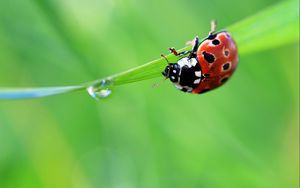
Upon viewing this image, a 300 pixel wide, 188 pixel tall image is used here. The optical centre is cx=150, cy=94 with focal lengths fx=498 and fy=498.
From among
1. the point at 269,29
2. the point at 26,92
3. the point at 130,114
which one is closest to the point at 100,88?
the point at 26,92

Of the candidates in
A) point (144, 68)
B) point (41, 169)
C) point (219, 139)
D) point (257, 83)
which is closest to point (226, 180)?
point (219, 139)

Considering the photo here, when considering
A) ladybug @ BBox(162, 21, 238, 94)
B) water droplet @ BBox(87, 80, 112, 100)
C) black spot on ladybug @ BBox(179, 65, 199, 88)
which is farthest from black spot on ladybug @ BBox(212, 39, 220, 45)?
water droplet @ BBox(87, 80, 112, 100)

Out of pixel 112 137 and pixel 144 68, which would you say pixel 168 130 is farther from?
pixel 144 68

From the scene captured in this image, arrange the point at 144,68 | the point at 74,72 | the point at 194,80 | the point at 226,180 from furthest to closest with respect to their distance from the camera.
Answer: the point at 74,72 → the point at 226,180 → the point at 194,80 → the point at 144,68

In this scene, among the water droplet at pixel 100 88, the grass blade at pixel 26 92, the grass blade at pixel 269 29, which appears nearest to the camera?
the grass blade at pixel 26 92

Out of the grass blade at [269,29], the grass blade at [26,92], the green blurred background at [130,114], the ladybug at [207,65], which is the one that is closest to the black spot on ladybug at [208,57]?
the ladybug at [207,65]

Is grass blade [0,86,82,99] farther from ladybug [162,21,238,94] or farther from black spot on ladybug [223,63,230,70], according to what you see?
black spot on ladybug [223,63,230,70]

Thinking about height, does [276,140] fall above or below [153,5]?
below

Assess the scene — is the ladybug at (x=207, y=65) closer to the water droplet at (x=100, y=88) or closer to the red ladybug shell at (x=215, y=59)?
the red ladybug shell at (x=215, y=59)
